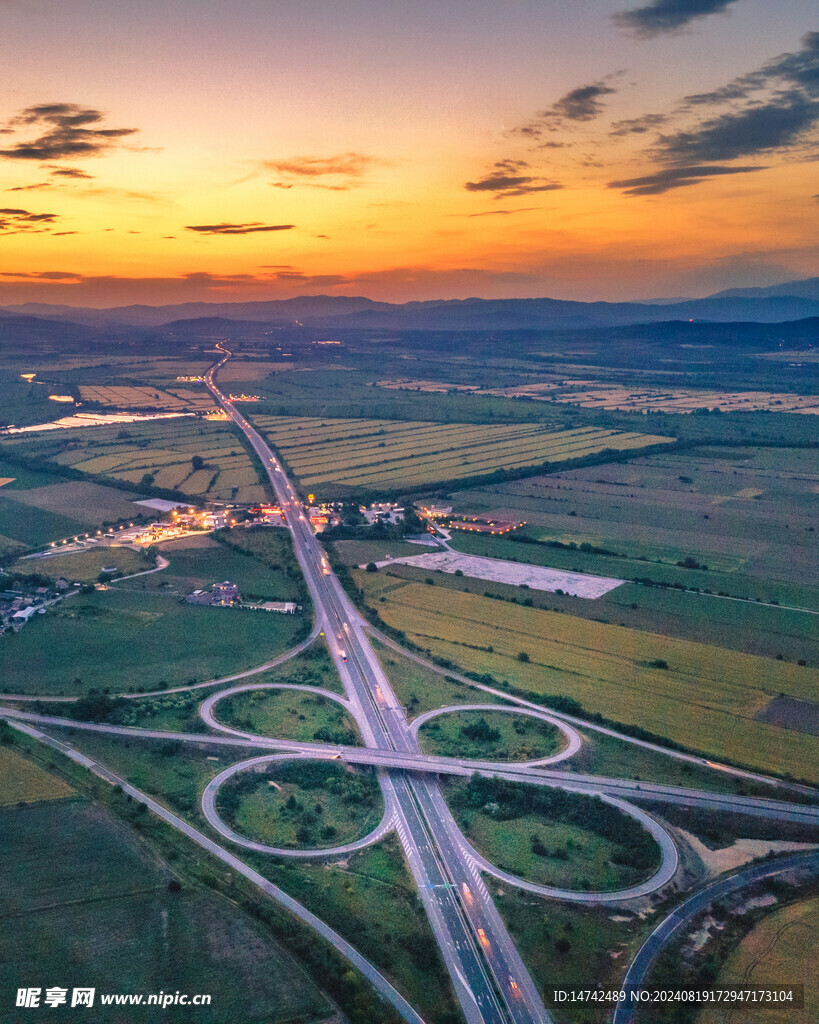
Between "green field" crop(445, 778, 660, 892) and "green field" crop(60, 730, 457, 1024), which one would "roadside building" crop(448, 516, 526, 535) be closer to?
"green field" crop(445, 778, 660, 892)

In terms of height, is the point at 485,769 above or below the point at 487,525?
below

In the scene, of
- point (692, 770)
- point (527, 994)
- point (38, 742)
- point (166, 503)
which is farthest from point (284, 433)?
point (527, 994)

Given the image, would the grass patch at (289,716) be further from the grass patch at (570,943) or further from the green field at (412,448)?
the green field at (412,448)

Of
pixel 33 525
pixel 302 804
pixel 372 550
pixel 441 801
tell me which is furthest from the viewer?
pixel 33 525

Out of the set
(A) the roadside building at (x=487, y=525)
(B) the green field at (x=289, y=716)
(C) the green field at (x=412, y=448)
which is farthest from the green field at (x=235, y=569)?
(C) the green field at (x=412, y=448)

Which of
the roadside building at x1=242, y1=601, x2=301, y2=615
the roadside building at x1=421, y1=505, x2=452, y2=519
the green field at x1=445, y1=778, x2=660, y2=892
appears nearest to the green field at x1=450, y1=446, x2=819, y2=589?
the roadside building at x1=421, y1=505, x2=452, y2=519

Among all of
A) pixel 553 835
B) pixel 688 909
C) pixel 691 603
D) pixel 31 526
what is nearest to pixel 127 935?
pixel 553 835

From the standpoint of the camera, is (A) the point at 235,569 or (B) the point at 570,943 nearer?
(B) the point at 570,943

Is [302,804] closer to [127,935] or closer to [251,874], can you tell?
[251,874]
